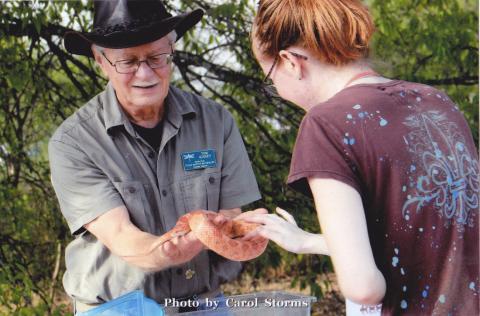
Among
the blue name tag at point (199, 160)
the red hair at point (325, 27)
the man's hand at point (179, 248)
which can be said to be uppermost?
the red hair at point (325, 27)

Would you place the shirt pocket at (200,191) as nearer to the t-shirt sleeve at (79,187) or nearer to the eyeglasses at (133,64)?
the t-shirt sleeve at (79,187)

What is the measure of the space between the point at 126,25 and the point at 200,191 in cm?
70

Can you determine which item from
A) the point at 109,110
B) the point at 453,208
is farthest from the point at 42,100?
the point at 453,208

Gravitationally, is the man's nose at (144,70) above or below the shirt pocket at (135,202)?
above

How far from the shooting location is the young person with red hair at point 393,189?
1.68m

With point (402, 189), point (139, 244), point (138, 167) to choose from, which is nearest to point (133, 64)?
point (138, 167)

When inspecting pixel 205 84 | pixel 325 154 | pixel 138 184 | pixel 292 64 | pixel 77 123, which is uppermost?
pixel 292 64

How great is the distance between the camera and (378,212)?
174 centimetres

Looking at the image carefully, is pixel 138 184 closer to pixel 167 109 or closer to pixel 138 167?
pixel 138 167

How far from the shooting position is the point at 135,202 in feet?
8.90

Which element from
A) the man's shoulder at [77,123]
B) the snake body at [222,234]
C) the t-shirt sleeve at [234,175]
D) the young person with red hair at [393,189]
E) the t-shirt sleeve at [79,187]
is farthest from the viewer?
the t-shirt sleeve at [234,175]

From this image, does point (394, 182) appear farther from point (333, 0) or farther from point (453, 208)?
point (333, 0)

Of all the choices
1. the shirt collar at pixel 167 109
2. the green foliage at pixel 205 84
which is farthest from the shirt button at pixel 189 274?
the green foliage at pixel 205 84

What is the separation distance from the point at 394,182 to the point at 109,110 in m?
1.42
